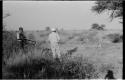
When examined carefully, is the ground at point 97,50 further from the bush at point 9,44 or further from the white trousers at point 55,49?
the bush at point 9,44

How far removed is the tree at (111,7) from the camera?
386 inches

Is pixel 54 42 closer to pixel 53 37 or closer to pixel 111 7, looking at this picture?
pixel 53 37

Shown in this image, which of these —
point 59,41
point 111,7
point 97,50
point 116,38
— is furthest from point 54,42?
point 111,7

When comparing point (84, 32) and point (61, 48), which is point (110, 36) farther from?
point (61, 48)

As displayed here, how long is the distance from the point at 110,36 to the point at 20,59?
2.44m

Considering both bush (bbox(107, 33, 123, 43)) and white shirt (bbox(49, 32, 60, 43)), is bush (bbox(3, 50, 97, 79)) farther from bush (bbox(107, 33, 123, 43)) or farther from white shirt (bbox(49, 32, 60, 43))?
bush (bbox(107, 33, 123, 43))

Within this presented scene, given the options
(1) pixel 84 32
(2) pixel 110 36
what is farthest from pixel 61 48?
(2) pixel 110 36

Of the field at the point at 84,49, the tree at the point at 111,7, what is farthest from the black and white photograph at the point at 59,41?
the tree at the point at 111,7

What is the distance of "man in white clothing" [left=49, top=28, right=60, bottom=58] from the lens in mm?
9062

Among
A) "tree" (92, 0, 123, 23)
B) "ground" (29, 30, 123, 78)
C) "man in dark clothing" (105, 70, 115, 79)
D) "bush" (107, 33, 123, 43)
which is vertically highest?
"tree" (92, 0, 123, 23)

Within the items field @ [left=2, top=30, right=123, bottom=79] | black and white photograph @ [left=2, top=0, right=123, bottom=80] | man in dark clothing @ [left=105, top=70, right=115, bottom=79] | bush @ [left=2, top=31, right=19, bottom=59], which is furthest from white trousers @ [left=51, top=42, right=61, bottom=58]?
man in dark clothing @ [left=105, top=70, right=115, bottom=79]

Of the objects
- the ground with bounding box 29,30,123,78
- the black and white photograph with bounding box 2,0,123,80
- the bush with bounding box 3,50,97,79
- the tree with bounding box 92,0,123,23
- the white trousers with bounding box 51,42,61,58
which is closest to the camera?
the bush with bounding box 3,50,97,79

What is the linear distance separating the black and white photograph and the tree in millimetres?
276

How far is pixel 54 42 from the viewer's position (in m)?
9.11
